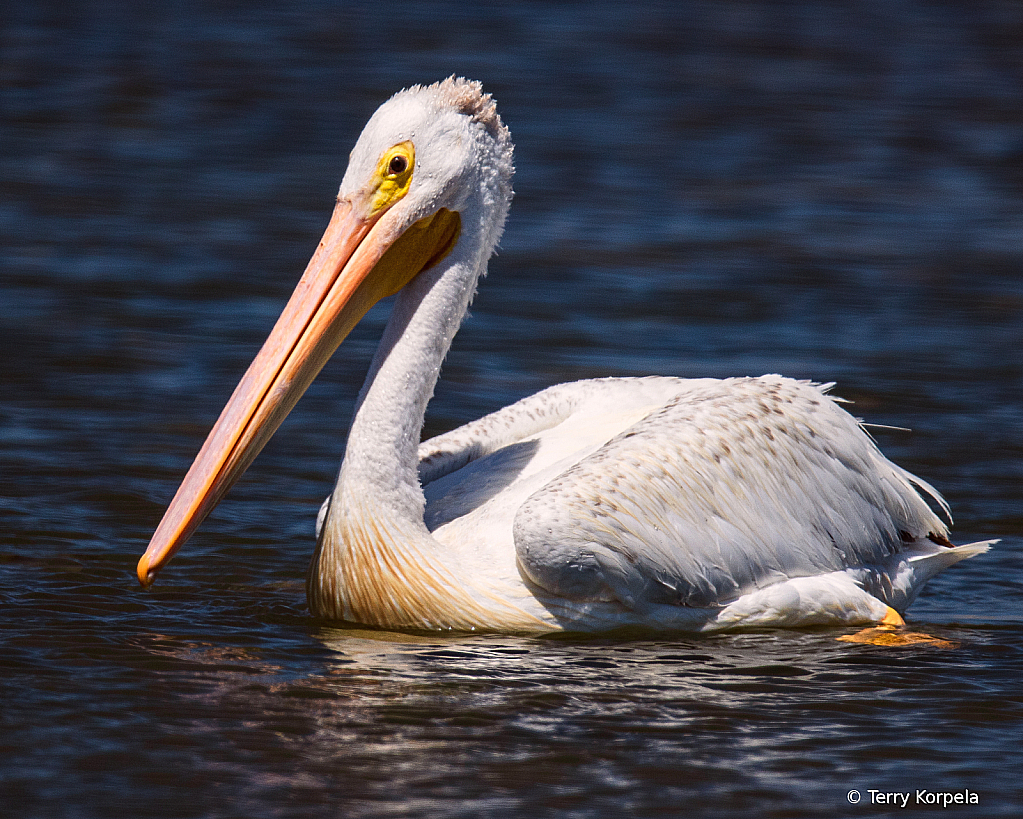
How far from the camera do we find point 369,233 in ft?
16.3

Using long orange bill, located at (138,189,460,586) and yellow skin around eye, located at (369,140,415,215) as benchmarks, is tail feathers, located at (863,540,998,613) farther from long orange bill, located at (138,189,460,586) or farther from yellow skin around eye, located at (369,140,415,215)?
yellow skin around eye, located at (369,140,415,215)

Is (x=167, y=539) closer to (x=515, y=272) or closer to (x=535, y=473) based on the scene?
(x=535, y=473)

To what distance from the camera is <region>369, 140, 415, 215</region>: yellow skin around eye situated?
193 inches

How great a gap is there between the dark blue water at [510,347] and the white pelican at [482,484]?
14 centimetres

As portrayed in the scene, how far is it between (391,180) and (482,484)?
0.94 meters

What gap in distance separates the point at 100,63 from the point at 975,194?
Result: 22.8 ft

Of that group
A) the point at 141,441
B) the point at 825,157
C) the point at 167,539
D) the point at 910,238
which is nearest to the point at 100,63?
the point at 825,157

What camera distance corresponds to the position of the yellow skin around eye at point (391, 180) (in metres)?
4.91

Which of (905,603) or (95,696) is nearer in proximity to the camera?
(95,696)

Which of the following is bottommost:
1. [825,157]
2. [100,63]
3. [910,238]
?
[910,238]

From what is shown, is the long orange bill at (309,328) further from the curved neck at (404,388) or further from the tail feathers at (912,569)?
the tail feathers at (912,569)

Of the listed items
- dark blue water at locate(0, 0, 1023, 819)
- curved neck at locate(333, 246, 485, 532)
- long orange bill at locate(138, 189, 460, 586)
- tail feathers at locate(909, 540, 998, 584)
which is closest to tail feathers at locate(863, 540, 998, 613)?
tail feathers at locate(909, 540, 998, 584)

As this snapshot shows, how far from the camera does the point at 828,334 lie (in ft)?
28.1

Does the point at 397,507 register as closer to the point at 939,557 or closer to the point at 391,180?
the point at 391,180
